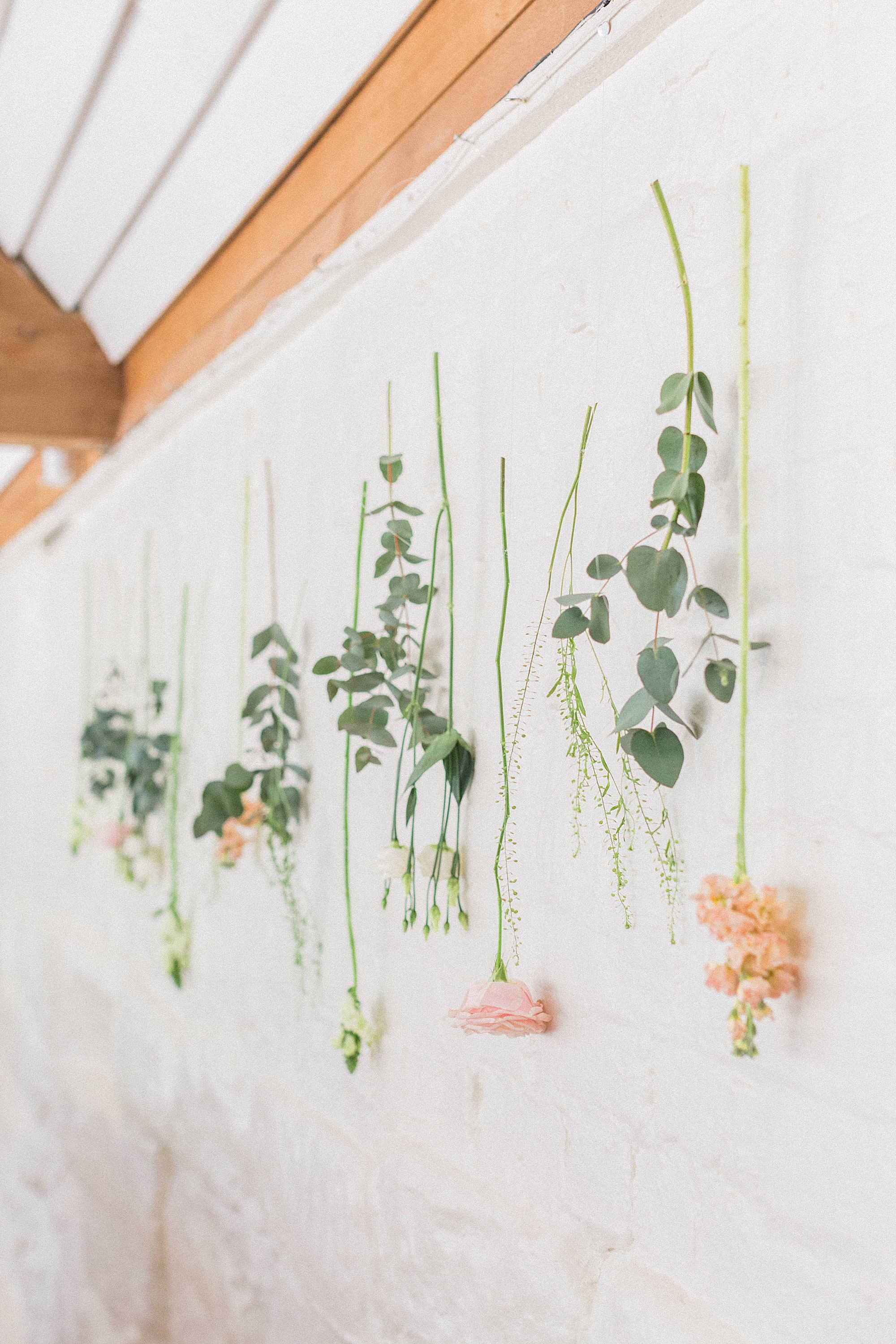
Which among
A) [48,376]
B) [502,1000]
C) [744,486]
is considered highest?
[48,376]

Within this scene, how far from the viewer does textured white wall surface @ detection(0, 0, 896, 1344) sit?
2.55ft

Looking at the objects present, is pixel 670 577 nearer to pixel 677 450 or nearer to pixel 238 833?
pixel 677 450

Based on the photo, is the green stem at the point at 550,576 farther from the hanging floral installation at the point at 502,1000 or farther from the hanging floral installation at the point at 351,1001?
the hanging floral installation at the point at 351,1001

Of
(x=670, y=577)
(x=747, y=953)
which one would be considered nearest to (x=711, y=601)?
(x=670, y=577)

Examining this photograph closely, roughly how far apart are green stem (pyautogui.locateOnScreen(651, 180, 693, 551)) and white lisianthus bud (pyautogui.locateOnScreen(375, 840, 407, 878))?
1.60 feet

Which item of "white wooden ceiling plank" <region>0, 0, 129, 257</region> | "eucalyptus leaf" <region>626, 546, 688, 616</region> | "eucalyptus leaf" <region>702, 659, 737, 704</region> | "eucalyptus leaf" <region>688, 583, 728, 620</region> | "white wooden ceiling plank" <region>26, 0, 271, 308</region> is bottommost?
"eucalyptus leaf" <region>702, 659, 737, 704</region>

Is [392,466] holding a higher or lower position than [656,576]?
higher

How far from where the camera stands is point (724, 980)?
76cm

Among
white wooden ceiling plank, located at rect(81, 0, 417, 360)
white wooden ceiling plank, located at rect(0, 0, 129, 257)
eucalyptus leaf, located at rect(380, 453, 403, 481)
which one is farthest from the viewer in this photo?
white wooden ceiling plank, located at rect(0, 0, 129, 257)

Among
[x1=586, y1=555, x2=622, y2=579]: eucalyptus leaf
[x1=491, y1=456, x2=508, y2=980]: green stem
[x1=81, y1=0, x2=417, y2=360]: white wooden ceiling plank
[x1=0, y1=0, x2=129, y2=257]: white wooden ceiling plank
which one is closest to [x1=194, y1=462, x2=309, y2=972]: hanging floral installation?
[x1=491, y1=456, x2=508, y2=980]: green stem

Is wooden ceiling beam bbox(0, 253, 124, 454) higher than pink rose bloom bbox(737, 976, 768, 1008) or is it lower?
higher

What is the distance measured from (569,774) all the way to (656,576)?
0.28 m

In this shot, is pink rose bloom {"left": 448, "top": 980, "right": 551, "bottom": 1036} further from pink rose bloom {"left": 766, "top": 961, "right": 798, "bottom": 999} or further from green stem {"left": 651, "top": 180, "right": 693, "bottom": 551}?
green stem {"left": 651, "top": 180, "right": 693, "bottom": 551}

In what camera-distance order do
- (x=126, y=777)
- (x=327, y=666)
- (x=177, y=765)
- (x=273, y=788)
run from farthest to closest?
1. (x=126, y=777)
2. (x=177, y=765)
3. (x=273, y=788)
4. (x=327, y=666)
